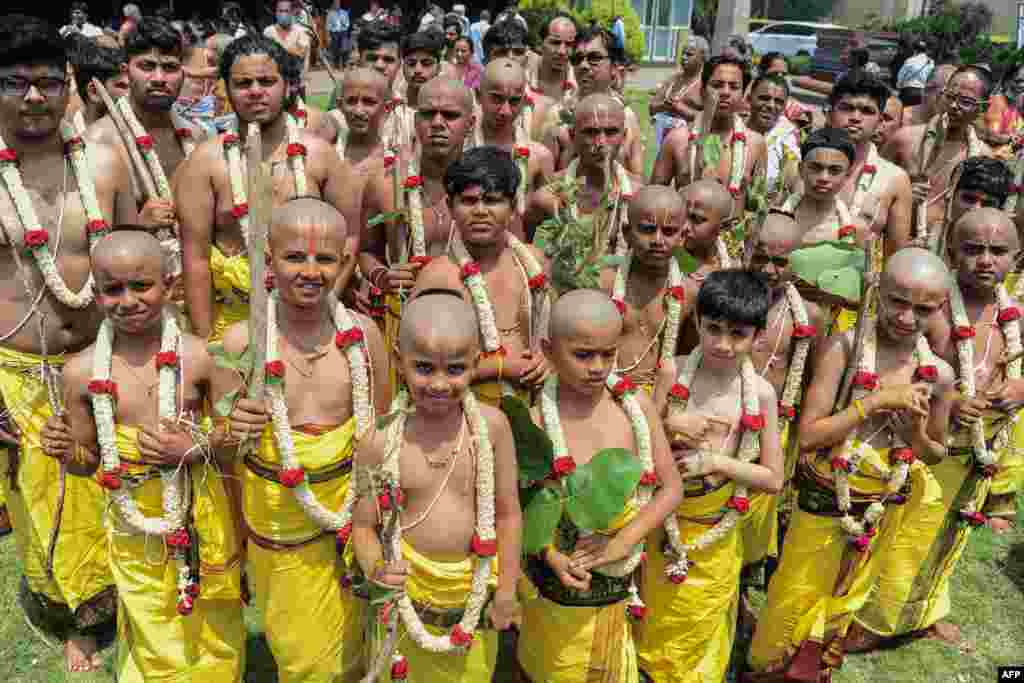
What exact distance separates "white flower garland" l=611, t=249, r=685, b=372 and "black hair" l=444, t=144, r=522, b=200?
2.19ft

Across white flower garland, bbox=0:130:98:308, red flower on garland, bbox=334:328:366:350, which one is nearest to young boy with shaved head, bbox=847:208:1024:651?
red flower on garland, bbox=334:328:366:350

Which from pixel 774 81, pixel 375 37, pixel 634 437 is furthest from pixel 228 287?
pixel 774 81

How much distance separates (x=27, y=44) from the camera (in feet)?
12.2

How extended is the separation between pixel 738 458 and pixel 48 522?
3.28 meters

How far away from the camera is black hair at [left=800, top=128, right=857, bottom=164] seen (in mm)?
5211

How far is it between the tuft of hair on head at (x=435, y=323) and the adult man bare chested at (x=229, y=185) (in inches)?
67.3

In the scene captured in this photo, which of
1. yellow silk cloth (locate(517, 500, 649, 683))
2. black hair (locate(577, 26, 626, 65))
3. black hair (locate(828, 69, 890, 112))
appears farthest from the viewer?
black hair (locate(577, 26, 626, 65))

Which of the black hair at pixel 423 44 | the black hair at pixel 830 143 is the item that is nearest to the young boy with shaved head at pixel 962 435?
the black hair at pixel 830 143

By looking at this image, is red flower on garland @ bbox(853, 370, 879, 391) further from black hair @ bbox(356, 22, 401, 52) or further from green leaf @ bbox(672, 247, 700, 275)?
black hair @ bbox(356, 22, 401, 52)

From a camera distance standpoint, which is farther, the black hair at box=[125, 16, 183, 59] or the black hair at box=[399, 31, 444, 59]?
the black hair at box=[399, 31, 444, 59]

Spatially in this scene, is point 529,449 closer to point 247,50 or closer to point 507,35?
point 247,50

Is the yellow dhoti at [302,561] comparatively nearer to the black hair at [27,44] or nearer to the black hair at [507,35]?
the black hair at [27,44]

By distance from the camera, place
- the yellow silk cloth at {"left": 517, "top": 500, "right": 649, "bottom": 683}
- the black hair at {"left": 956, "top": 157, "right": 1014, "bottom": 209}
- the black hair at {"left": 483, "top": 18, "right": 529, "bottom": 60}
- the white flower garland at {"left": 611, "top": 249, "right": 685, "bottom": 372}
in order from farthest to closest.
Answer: the black hair at {"left": 483, "top": 18, "right": 529, "bottom": 60} < the black hair at {"left": 956, "top": 157, "right": 1014, "bottom": 209} < the white flower garland at {"left": 611, "top": 249, "right": 685, "bottom": 372} < the yellow silk cloth at {"left": 517, "top": 500, "right": 649, "bottom": 683}

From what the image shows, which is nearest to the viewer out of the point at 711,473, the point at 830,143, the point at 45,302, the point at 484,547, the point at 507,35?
the point at 484,547
